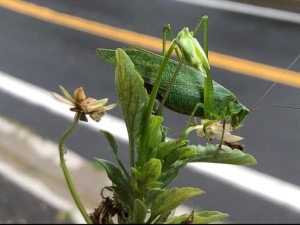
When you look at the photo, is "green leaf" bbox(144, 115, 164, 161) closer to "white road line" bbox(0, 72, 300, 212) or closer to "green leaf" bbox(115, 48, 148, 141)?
"green leaf" bbox(115, 48, 148, 141)

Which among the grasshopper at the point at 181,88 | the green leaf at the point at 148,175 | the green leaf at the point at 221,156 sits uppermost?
the grasshopper at the point at 181,88

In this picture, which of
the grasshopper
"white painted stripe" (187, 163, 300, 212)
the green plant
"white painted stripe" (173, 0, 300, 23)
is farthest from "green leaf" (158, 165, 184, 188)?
"white painted stripe" (173, 0, 300, 23)

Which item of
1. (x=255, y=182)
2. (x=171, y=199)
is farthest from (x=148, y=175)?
(x=255, y=182)

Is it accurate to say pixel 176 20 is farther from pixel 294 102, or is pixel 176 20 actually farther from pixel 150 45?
pixel 294 102

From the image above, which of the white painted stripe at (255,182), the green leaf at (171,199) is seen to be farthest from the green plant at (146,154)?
the white painted stripe at (255,182)

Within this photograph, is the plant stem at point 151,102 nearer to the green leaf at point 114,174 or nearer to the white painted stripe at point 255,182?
the green leaf at point 114,174

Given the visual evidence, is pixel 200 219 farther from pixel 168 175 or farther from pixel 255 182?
pixel 255 182

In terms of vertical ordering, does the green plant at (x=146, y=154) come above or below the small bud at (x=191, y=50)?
below

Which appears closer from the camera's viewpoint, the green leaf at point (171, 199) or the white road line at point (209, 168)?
the green leaf at point (171, 199)
